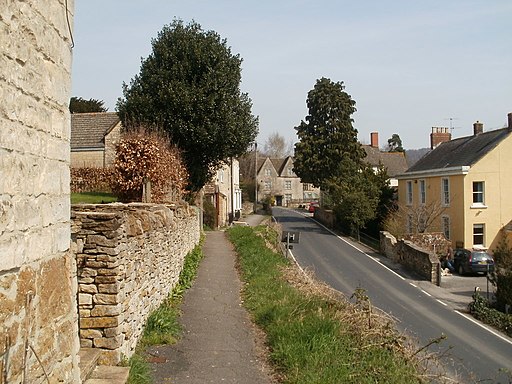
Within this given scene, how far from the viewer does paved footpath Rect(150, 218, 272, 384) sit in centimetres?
777

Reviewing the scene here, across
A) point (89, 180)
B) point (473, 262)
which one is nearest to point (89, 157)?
point (89, 180)

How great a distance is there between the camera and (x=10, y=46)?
3.46 m

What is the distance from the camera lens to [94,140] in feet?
102

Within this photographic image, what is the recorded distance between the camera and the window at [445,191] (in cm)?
3597

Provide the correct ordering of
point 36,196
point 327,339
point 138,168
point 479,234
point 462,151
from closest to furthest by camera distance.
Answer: point 36,196
point 327,339
point 138,168
point 479,234
point 462,151

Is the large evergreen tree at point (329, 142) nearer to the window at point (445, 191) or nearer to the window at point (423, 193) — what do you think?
the window at point (423, 193)

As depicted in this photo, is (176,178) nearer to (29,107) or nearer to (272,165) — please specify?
(29,107)

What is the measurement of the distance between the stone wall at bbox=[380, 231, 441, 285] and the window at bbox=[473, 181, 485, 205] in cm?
554

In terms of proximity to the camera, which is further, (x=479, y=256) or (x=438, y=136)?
(x=438, y=136)

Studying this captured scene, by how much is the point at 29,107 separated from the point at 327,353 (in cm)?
568

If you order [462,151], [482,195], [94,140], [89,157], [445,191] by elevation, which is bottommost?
[482,195]

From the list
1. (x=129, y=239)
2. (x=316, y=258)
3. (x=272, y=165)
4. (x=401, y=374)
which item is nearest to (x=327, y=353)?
(x=401, y=374)

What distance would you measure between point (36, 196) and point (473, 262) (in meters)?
27.9

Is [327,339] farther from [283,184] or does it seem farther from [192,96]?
[283,184]
